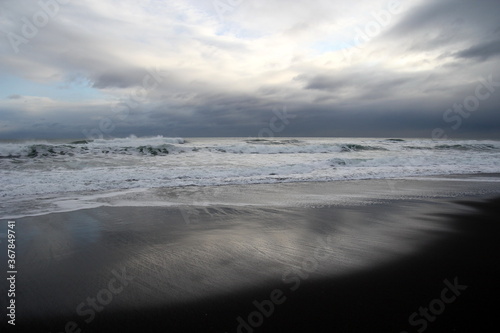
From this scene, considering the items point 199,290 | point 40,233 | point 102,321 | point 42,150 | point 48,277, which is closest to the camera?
point 102,321

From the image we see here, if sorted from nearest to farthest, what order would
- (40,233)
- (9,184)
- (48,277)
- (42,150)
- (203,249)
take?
1. (48,277)
2. (203,249)
3. (40,233)
4. (9,184)
5. (42,150)

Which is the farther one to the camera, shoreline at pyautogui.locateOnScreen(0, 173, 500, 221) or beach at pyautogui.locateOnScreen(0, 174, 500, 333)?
shoreline at pyautogui.locateOnScreen(0, 173, 500, 221)

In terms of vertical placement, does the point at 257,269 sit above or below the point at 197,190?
above

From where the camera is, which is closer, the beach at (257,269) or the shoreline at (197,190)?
the beach at (257,269)

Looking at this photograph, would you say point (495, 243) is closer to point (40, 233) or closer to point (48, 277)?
point (48, 277)

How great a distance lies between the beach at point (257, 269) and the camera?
90.8 inches

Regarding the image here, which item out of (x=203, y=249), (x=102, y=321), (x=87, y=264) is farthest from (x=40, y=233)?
(x=102, y=321)

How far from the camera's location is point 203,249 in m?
3.82

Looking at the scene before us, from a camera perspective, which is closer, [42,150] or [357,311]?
[357,311]

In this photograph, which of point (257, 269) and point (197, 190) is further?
point (197, 190)

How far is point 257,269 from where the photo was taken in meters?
3.21

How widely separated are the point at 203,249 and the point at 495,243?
13.7 ft

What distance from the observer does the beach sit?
2.31 metres

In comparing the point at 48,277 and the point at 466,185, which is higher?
the point at 466,185
